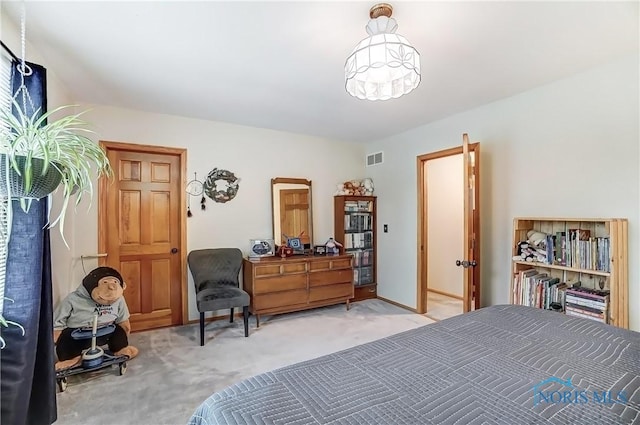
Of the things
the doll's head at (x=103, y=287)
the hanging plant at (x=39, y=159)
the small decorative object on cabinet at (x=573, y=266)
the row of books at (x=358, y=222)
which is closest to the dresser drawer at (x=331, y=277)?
the row of books at (x=358, y=222)

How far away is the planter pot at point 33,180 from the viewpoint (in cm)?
100

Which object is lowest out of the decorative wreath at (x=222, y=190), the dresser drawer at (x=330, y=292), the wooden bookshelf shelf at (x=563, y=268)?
the dresser drawer at (x=330, y=292)

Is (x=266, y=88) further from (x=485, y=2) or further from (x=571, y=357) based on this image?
(x=571, y=357)

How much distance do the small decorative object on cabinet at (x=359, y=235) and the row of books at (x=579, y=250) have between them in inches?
95.3

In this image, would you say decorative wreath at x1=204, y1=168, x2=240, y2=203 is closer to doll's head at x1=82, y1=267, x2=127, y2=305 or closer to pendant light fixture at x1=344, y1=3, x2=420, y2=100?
doll's head at x1=82, y1=267, x2=127, y2=305

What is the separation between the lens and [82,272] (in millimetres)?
3133

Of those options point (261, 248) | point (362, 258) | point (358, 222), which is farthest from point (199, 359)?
point (358, 222)

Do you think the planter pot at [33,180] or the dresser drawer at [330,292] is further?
the dresser drawer at [330,292]

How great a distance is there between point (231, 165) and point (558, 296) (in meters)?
3.59

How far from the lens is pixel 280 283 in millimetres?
3621

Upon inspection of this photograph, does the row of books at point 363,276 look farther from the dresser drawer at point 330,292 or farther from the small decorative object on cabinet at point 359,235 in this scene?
the dresser drawer at point 330,292

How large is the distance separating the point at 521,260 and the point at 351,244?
2283mm

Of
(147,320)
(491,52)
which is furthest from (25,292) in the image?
(491,52)

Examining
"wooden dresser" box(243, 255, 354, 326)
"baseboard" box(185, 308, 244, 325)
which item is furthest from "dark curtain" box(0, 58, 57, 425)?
"wooden dresser" box(243, 255, 354, 326)
